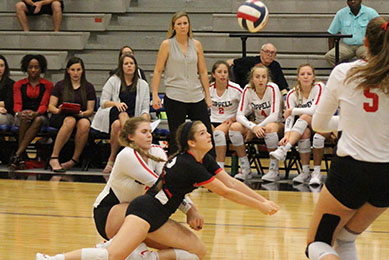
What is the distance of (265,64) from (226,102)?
2.73 ft

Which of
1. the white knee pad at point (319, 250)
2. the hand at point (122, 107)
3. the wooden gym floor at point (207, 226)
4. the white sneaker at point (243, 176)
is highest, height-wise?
the white knee pad at point (319, 250)

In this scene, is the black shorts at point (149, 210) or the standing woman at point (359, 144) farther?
the black shorts at point (149, 210)

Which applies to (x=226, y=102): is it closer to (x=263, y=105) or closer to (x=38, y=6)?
(x=263, y=105)

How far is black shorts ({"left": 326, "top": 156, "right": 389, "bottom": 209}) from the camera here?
297cm

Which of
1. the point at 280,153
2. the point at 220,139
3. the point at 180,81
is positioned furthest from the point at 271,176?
the point at 180,81

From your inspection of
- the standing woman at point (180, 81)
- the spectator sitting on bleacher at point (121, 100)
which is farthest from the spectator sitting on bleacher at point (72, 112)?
the standing woman at point (180, 81)

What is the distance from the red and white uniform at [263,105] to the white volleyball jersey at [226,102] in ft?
0.51

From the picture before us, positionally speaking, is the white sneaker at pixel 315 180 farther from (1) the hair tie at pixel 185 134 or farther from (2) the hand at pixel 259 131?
(1) the hair tie at pixel 185 134

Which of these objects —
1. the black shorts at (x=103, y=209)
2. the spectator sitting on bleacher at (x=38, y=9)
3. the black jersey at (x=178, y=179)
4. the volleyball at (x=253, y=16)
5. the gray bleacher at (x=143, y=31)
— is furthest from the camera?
the spectator sitting on bleacher at (x=38, y=9)

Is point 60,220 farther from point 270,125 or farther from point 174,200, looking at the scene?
point 270,125

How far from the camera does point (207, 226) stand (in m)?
5.39

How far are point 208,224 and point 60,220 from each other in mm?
1223

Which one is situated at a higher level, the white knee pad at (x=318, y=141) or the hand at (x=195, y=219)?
the hand at (x=195, y=219)

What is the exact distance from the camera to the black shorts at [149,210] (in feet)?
12.8
